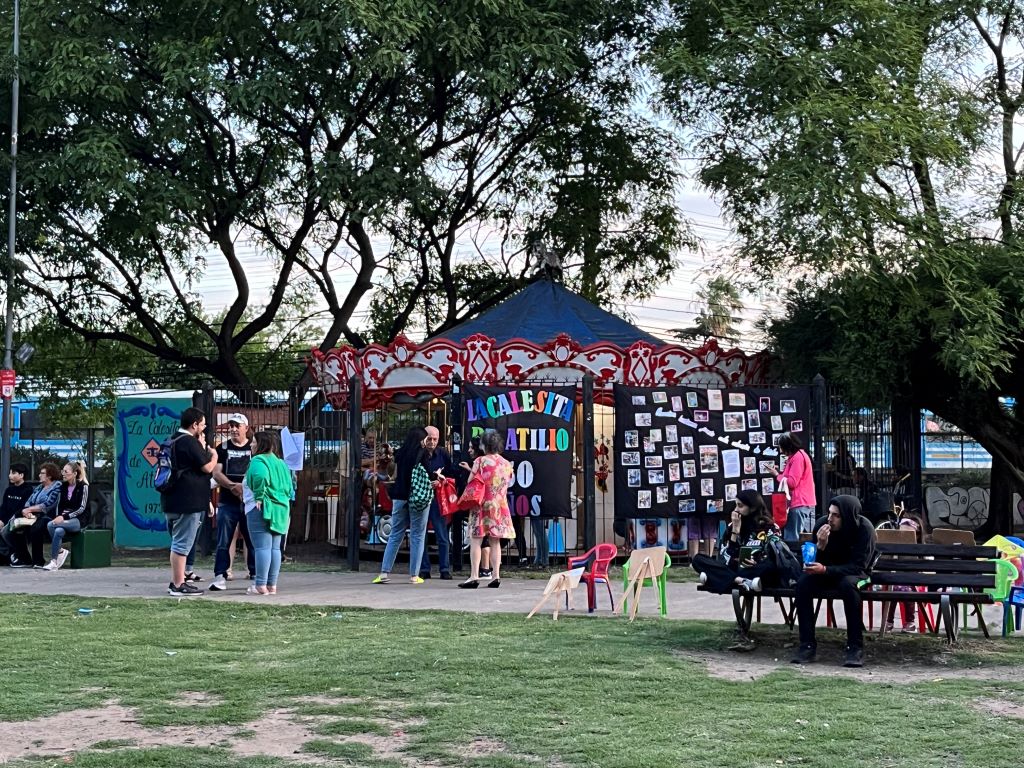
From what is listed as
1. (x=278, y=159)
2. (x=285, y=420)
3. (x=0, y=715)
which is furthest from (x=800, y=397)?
(x=0, y=715)

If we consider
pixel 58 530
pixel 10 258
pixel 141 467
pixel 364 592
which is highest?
pixel 10 258

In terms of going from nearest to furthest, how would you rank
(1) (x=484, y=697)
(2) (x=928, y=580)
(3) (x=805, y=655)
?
(1) (x=484, y=697) < (3) (x=805, y=655) < (2) (x=928, y=580)

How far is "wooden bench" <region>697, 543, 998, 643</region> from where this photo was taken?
9594mm

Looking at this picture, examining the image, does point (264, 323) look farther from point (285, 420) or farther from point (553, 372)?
point (553, 372)

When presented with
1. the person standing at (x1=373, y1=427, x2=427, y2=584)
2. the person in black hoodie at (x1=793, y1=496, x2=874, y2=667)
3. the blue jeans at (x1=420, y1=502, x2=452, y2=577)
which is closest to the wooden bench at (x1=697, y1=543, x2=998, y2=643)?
the person in black hoodie at (x1=793, y1=496, x2=874, y2=667)

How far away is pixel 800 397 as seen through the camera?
1719 cm

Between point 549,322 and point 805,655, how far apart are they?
11.3 meters

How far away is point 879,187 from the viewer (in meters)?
17.8

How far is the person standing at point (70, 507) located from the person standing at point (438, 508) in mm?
4856

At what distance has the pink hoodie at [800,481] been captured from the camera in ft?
49.3

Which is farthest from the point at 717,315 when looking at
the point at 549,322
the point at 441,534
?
the point at 441,534

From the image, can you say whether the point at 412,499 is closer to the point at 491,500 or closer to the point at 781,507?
the point at 491,500

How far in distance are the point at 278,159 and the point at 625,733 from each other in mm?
16554

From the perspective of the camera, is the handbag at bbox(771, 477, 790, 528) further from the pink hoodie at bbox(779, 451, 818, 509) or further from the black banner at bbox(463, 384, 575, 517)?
the black banner at bbox(463, 384, 575, 517)
